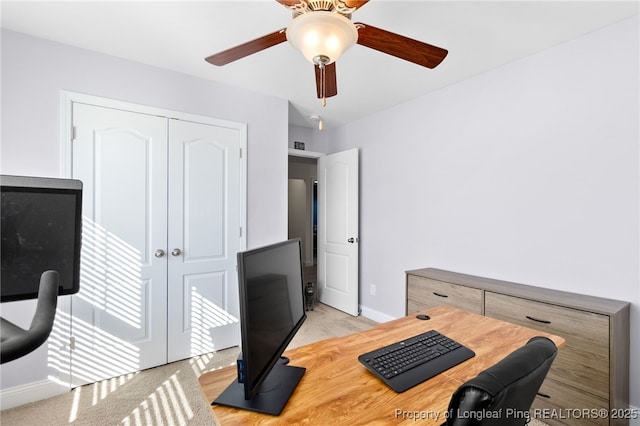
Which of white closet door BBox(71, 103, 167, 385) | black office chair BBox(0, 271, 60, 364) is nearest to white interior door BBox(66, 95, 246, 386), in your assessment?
white closet door BBox(71, 103, 167, 385)

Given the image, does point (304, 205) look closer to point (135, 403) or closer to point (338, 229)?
point (338, 229)

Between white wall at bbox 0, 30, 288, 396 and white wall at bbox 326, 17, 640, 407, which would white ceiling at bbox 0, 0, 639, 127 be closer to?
white wall at bbox 0, 30, 288, 396

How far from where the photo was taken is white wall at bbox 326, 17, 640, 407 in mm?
1860

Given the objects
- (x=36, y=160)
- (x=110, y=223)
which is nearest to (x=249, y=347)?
(x=110, y=223)

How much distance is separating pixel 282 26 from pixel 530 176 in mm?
2125

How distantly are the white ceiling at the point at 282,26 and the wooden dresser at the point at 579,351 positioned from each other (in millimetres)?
1765

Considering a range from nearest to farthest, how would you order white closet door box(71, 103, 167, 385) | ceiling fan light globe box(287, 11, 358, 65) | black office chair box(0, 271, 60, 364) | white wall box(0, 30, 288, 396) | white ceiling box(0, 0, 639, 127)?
black office chair box(0, 271, 60, 364) → ceiling fan light globe box(287, 11, 358, 65) → white ceiling box(0, 0, 639, 127) → white wall box(0, 30, 288, 396) → white closet door box(71, 103, 167, 385)

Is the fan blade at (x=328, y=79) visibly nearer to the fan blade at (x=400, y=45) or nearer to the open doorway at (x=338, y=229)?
the fan blade at (x=400, y=45)

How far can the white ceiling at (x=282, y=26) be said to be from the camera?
176 centimetres

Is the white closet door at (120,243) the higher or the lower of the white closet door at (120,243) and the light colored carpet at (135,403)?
the higher

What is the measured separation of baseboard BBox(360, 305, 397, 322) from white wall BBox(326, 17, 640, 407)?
0.30ft

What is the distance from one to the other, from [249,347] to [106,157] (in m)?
2.28

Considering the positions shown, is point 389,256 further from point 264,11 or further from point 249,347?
point 249,347

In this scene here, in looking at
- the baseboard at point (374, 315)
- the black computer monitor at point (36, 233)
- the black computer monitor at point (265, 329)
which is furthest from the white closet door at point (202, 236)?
the black computer monitor at point (36, 233)
